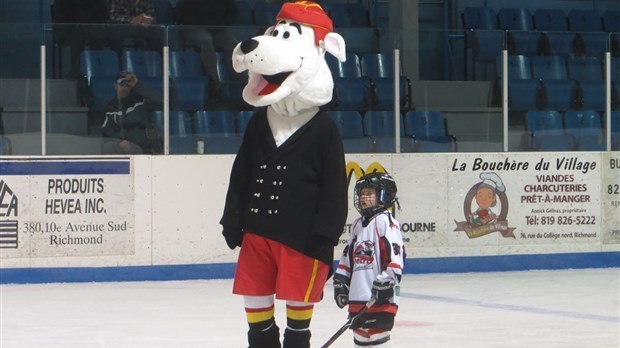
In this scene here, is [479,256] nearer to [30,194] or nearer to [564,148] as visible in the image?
[564,148]

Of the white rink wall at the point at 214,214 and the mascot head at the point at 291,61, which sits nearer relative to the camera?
the mascot head at the point at 291,61

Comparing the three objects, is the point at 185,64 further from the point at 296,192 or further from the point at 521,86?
the point at 296,192

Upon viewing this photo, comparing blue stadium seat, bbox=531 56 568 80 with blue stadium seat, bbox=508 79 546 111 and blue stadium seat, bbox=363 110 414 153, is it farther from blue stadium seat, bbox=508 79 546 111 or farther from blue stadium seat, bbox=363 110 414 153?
blue stadium seat, bbox=363 110 414 153

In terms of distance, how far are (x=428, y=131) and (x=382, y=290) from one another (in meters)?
6.12

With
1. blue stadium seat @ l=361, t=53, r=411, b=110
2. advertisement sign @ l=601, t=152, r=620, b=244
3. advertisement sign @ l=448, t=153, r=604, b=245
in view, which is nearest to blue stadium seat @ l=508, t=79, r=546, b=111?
advertisement sign @ l=448, t=153, r=604, b=245

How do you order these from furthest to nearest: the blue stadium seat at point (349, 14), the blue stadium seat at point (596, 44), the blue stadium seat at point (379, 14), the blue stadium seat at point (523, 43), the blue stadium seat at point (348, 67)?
1. the blue stadium seat at point (379, 14)
2. the blue stadium seat at point (349, 14)
3. the blue stadium seat at point (596, 44)
4. the blue stadium seat at point (523, 43)
5. the blue stadium seat at point (348, 67)

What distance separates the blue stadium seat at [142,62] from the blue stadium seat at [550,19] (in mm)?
6296

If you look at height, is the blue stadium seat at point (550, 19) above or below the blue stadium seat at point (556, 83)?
above

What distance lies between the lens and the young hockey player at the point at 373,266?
17.3 ft

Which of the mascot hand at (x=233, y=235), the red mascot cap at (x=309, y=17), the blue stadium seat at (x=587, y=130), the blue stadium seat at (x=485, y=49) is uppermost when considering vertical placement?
the blue stadium seat at (x=485, y=49)

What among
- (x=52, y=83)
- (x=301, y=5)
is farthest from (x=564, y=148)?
(x=301, y=5)

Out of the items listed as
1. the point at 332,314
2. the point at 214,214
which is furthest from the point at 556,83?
the point at 332,314

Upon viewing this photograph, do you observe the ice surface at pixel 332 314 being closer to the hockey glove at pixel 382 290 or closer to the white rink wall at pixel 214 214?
the white rink wall at pixel 214 214

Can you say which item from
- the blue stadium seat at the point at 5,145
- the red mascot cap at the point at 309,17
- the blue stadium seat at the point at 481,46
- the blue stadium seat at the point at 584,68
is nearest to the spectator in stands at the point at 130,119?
the blue stadium seat at the point at 5,145
